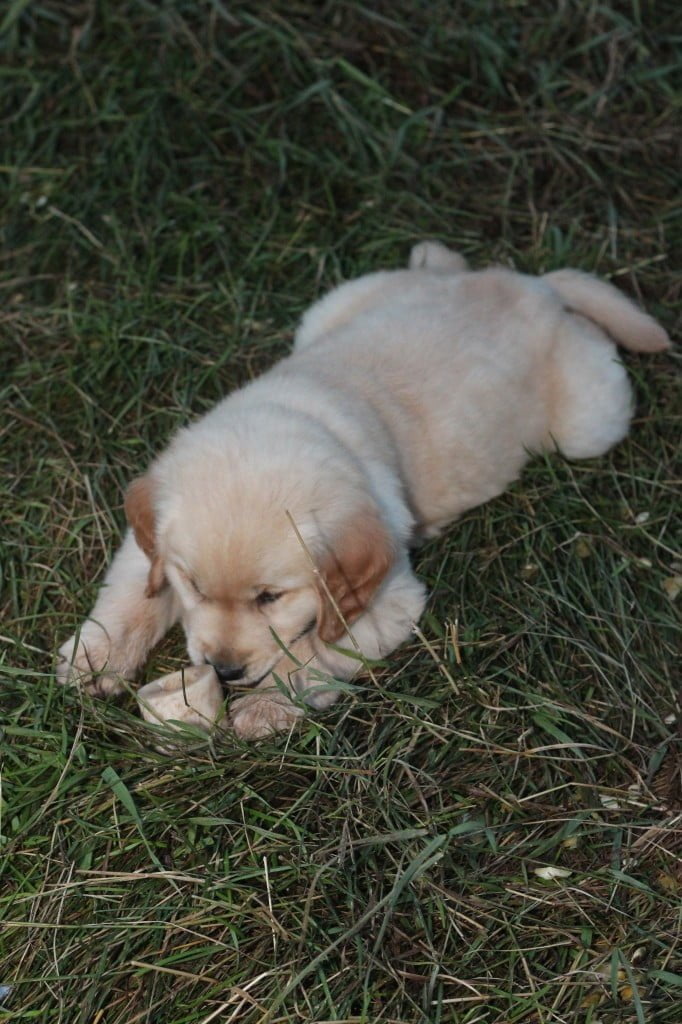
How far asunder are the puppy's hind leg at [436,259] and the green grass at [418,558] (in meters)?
0.23

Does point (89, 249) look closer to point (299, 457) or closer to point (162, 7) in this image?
point (162, 7)

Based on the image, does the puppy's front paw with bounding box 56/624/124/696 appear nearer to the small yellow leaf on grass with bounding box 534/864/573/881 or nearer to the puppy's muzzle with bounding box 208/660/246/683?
the puppy's muzzle with bounding box 208/660/246/683

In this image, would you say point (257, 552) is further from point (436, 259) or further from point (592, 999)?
point (436, 259)

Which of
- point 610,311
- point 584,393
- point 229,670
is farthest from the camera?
point 610,311

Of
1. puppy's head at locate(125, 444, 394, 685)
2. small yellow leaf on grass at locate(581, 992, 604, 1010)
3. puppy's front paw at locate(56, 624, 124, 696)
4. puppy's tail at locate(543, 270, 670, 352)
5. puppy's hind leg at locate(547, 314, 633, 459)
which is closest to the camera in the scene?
small yellow leaf on grass at locate(581, 992, 604, 1010)

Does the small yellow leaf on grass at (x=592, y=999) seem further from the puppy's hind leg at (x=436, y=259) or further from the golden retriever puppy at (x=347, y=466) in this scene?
the puppy's hind leg at (x=436, y=259)

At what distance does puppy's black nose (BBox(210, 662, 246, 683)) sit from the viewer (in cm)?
323

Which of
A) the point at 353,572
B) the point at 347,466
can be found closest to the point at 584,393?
the point at 347,466

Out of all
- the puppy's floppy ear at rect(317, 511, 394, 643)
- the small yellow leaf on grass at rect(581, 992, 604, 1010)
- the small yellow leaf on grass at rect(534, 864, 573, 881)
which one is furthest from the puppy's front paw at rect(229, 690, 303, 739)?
the small yellow leaf on grass at rect(581, 992, 604, 1010)

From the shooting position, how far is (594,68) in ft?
17.9

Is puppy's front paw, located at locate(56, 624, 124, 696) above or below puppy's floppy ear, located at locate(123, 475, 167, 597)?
below

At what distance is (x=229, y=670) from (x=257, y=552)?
351mm

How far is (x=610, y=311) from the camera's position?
4.41m

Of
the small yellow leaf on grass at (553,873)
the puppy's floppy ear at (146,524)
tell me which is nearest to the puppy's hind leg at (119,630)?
the puppy's floppy ear at (146,524)
